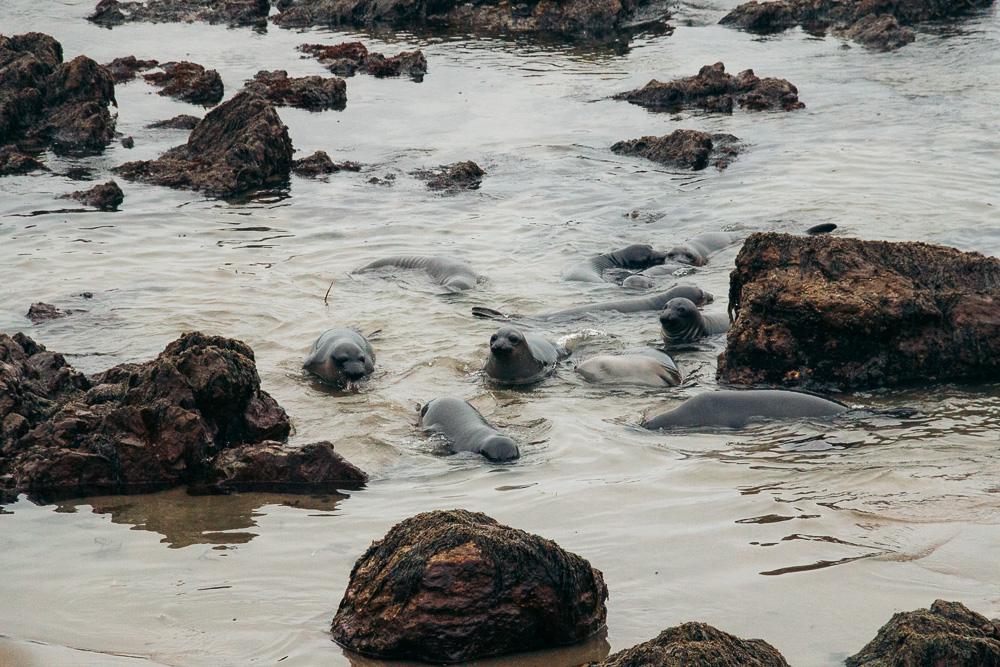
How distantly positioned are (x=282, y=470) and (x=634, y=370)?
10.8 feet

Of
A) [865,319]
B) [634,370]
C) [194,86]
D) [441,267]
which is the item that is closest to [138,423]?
[634,370]

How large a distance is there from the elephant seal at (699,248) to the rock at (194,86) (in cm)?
1394

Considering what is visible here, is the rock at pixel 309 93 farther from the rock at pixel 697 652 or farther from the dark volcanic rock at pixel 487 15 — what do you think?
the rock at pixel 697 652

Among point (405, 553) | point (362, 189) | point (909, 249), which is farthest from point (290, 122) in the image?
point (405, 553)

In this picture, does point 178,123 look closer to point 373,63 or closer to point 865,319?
point 373,63

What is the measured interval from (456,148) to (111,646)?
14827mm

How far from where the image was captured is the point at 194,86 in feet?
73.2

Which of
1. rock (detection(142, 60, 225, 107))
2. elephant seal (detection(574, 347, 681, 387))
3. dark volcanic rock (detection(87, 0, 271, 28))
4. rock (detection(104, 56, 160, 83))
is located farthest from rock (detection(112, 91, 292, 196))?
dark volcanic rock (detection(87, 0, 271, 28))

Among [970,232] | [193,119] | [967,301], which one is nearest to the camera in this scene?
[967,301]

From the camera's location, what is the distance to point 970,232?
37.2 ft

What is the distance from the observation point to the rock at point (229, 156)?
14805 mm

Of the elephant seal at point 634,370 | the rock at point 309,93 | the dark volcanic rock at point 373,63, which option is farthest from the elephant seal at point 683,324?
the dark volcanic rock at point 373,63

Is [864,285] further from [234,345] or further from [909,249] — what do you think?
[234,345]

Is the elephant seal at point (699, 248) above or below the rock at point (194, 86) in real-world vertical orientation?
below
